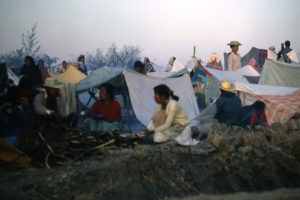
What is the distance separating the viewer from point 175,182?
10.5 feet

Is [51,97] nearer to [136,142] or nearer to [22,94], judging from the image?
[22,94]

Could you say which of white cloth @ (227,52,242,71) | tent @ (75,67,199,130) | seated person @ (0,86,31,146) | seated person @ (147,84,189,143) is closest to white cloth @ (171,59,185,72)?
white cloth @ (227,52,242,71)

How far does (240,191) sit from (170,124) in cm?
113

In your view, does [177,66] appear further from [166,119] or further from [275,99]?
[166,119]

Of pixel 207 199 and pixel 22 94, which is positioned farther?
pixel 22 94

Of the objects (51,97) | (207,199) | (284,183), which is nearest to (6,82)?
(51,97)

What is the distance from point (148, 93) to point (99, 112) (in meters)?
1.43

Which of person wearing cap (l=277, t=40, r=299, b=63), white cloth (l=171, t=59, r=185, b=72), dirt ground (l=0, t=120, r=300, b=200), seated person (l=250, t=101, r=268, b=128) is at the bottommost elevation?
dirt ground (l=0, t=120, r=300, b=200)

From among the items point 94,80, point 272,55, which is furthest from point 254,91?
point 272,55

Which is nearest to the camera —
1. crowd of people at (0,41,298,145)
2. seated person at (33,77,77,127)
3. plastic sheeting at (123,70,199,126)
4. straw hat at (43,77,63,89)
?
crowd of people at (0,41,298,145)

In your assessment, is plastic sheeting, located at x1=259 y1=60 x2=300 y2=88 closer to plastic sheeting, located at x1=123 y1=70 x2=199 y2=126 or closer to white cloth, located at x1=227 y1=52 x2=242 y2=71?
white cloth, located at x1=227 y1=52 x2=242 y2=71

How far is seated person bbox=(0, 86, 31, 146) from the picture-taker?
340 centimetres

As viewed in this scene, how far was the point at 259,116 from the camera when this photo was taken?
5.17 m

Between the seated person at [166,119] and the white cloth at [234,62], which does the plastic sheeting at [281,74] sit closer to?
the white cloth at [234,62]
